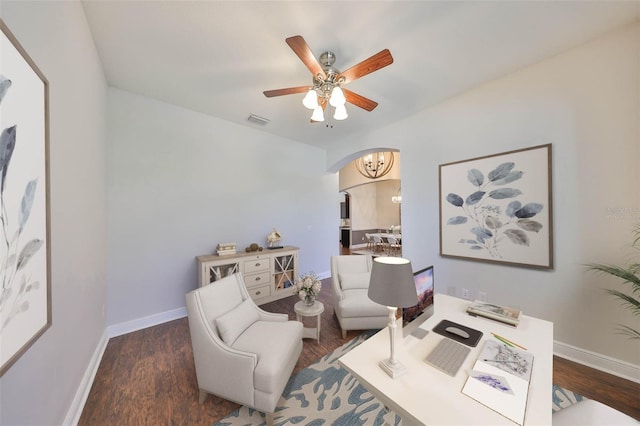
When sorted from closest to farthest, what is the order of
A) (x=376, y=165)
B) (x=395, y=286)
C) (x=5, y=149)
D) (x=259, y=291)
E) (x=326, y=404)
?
1. (x=5, y=149)
2. (x=395, y=286)
3. (x=326, y=404)
4. (x=259, y=291)
5. (x=376, y=165)

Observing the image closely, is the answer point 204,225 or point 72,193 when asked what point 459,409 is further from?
point 204,225

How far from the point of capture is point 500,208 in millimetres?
2361

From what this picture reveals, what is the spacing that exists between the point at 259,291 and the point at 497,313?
284 centimetres

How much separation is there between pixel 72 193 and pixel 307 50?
1.84 m

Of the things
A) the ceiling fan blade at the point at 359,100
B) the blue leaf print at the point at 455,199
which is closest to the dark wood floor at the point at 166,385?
the blue leaf print at the point at 455,199

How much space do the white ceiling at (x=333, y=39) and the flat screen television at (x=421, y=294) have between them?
1858mm

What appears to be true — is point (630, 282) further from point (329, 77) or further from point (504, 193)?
point (329, 77)

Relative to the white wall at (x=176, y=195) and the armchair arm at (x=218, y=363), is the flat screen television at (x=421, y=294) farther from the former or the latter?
the white wall at (x=176, y=195)

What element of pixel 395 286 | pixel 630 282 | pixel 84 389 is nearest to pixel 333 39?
pixel 395 286

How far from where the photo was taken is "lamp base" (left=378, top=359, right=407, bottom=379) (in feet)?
3.28

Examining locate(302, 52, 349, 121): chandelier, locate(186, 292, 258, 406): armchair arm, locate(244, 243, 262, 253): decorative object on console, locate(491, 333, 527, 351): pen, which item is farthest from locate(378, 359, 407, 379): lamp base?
locate(244, 243, 262, 253): decorative object on console

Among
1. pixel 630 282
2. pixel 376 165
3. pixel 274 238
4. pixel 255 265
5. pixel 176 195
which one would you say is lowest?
pixel 255 265

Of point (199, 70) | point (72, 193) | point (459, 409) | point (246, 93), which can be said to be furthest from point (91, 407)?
point (246, 93)

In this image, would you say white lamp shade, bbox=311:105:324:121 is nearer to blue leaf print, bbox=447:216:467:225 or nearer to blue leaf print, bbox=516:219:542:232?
blue leaf print, bbox=447:216:467:225
